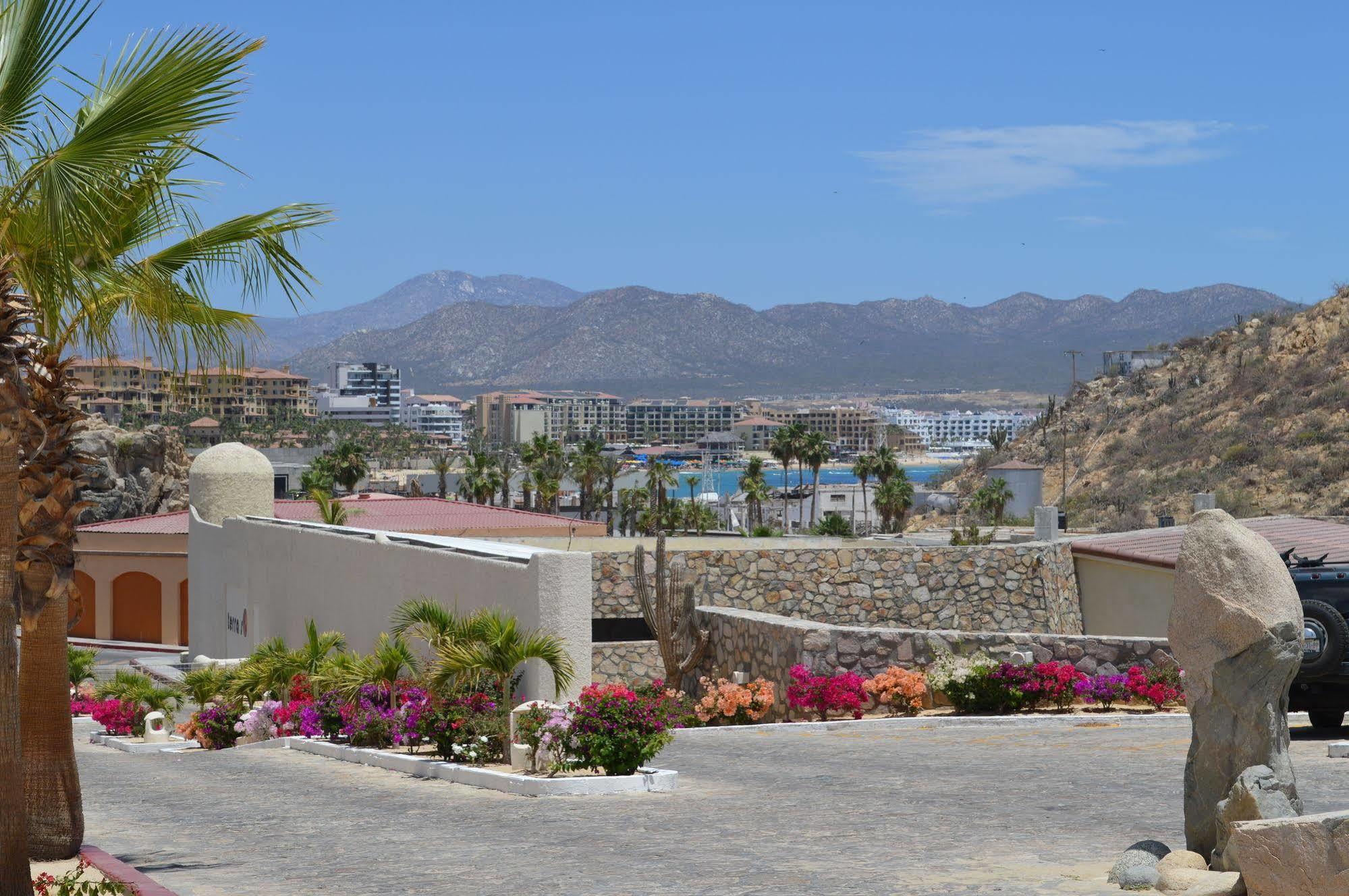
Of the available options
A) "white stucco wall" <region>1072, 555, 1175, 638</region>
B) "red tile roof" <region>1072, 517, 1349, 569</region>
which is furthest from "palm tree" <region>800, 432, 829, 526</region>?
"white stucco wall" <region>1072, 555, 1175, 638</region>

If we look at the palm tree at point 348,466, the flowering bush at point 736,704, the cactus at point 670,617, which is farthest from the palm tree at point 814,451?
the flowering bush at point 736,704

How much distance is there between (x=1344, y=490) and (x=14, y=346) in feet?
193

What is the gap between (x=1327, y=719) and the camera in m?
16.9

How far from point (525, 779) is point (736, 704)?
8086 mm

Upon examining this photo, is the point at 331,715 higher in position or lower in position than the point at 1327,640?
lower

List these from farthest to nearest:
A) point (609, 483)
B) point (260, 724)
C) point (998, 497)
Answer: point (609, 483), point (998, 497), point (260, 724)

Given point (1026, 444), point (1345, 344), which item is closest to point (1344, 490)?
point (1345, 344)

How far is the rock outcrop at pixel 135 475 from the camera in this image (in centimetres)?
8856

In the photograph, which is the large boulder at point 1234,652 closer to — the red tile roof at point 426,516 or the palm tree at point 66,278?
the palm tree at point 66,278

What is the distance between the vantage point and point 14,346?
30.1 ft

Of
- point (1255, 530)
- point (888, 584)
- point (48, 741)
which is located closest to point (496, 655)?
point (48, 741)

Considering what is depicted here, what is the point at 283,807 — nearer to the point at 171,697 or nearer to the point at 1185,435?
the point at 171,697

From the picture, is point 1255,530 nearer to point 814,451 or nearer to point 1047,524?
point 1047,524

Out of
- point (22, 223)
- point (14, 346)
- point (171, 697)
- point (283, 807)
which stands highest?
point (22, 223)
